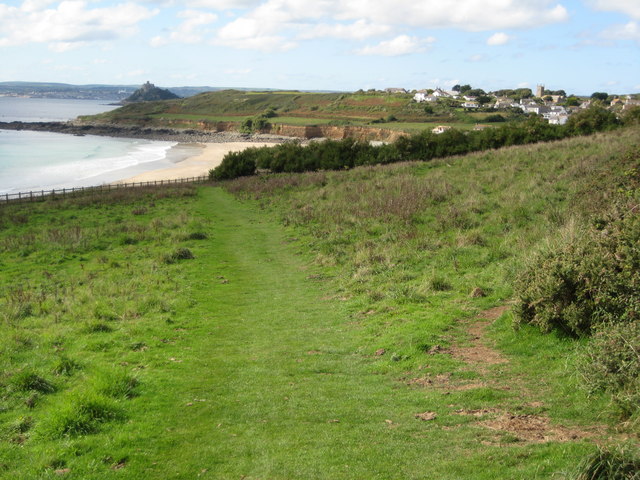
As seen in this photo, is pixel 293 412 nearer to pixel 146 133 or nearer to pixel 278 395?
pixel 278 395

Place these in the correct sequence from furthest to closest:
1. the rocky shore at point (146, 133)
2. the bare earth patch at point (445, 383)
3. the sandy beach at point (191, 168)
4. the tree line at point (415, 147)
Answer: the rocky shore at point (146, 133) < the sandy beach at point (191, 168) < the tree line at point (415, 147) < the bare earth patch at point (445, 383)

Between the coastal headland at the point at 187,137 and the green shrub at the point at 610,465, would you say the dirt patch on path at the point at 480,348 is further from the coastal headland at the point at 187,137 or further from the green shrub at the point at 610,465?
the coastal headland at the point at 187,137

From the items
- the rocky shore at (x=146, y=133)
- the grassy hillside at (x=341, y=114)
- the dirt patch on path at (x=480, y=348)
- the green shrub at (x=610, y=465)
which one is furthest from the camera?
the rocky shore at (x=146, y=133)

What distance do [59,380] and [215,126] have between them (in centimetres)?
16065

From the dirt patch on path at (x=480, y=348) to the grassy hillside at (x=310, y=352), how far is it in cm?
6

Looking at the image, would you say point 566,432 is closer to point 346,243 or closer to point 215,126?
point 346,243

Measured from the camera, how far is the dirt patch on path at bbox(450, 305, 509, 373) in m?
9.82

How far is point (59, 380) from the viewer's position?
10.2 meters

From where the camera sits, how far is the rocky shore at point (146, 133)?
143m

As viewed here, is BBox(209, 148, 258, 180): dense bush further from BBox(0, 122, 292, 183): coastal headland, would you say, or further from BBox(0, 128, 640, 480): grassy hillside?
BBox(0, 128, 640, 480): grassy hillside

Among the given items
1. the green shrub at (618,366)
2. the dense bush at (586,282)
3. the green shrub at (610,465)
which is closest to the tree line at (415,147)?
the dense bush at (586,282)

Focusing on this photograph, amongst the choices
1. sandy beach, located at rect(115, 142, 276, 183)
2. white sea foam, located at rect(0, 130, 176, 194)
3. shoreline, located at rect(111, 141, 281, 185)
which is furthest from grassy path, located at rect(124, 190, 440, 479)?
sandy beach, located at rect(115, 142, 276, 183)

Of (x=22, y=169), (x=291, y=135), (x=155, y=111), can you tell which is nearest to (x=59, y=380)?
(x=22, y=169)

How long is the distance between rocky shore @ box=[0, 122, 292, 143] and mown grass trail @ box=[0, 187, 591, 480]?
418 feet
